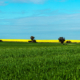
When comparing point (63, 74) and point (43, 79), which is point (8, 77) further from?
point (63, 74)

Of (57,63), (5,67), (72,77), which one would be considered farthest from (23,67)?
(72,77)

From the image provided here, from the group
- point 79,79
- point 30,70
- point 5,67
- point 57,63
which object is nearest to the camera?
point 79,79

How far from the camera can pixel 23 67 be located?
10.6 metres

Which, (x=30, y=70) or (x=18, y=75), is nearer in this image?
(x=18, y=75)

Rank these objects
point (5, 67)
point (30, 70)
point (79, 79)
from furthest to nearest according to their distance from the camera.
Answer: point (5, 67), point (30, 70), point (79, 79)

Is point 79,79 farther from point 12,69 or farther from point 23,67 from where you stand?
point 12,69

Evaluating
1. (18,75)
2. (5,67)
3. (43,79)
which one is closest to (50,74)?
(43,79)

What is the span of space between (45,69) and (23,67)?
1.97 metres

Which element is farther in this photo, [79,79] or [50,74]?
[50,74]

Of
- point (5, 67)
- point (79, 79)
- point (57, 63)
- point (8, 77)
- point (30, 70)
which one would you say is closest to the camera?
point (79, 79)

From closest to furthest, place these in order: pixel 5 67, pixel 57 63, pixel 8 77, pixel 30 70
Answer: pixel 8 77 < pixel 30 70 < pixel 5 67 < pixel 57 63

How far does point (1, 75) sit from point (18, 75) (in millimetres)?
1361

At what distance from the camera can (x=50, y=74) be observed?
902 centimetres

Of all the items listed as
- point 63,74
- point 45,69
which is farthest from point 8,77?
point 63,74
